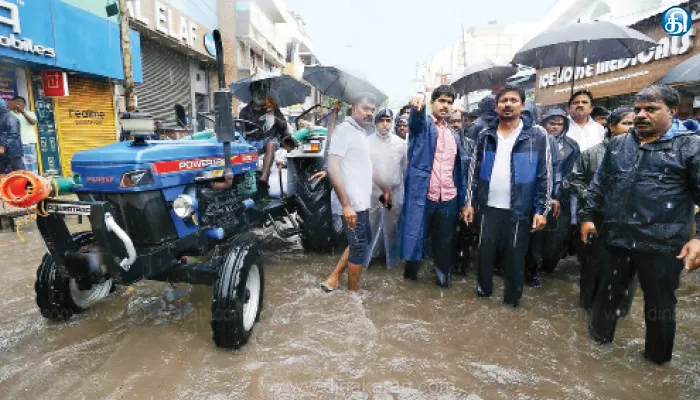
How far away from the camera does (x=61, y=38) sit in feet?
29.2

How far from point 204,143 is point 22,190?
1140 millimetres

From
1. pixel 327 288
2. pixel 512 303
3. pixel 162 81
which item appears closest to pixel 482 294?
pixel 512 303

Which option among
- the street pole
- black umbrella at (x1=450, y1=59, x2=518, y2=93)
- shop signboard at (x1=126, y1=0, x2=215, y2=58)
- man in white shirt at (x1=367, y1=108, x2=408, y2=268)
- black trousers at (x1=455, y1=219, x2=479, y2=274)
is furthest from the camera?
shop signboard at (x1=126, y1=0, x2=215, y2=58)

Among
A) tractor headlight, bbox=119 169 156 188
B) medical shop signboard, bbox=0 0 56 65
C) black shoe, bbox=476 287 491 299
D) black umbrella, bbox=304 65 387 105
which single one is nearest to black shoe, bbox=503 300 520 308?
black shoe, bbox=476 287 491 299

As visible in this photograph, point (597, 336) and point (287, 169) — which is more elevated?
point (287, 169)

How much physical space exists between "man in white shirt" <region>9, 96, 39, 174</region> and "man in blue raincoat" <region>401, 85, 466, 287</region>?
22.6 ft

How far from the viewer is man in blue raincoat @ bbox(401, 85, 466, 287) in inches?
143

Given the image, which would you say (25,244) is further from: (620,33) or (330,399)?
(620,33)

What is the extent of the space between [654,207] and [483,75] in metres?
5.79

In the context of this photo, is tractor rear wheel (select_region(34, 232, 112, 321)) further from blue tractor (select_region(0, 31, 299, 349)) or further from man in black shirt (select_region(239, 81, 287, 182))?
man in black shirt (select_region(239, 81, 287, 182))

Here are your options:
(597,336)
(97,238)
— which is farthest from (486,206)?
(97,238)

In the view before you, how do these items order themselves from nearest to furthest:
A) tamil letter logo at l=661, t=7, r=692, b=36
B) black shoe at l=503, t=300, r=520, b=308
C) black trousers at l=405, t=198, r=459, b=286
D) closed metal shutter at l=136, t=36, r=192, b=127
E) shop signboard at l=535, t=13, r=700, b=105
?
1. black shoe at l=503, t=300, r=520, b=308
2. black trousers at l=405, t=198, r=459, b=286
3. tamil letter logo at l=661, t=7, r=692, b=36
4. shop signboard at l=535, t=13, r=700, b=105
5. closed metal shutter at l=136, t=36, r=192, b=127

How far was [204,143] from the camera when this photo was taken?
3086 mm

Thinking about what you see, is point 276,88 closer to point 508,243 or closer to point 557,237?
point 508,243
